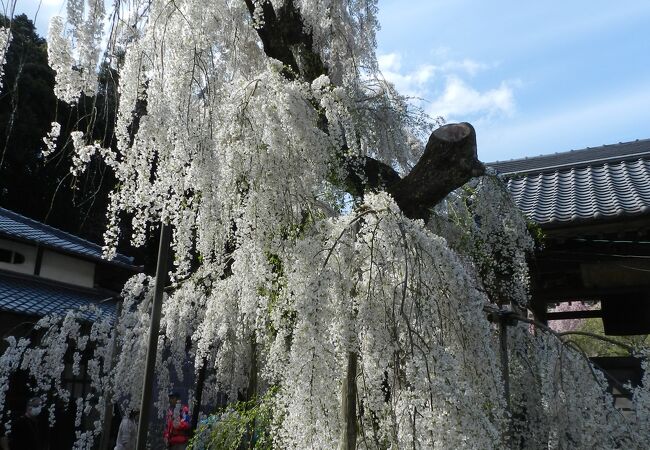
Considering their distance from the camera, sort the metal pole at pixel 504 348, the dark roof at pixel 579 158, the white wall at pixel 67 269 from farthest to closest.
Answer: the white wall at pixel 67 269
the dark roof at pixel 579 158
the metal pole at pixel 504 348

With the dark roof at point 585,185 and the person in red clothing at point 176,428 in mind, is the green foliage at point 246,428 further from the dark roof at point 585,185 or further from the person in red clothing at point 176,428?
the person in red clothing at point 176,428

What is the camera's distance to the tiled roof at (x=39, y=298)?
9.37 m

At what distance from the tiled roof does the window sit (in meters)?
0.73

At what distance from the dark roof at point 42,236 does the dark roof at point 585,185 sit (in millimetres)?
8163

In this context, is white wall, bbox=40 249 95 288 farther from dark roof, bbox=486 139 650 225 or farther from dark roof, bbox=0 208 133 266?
dark roof, bbox=486 139 650 225

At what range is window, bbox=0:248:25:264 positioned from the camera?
11430mm

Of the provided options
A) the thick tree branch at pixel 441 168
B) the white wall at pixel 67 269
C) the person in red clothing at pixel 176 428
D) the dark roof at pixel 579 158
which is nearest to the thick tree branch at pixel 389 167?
the thick tree branch at pixel 441 168

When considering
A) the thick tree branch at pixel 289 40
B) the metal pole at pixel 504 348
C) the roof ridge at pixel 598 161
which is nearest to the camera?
the metal pole at pixel 504 348

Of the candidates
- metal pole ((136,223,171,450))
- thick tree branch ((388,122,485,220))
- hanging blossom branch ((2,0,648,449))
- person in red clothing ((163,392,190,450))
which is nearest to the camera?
hanging blossom branch ((2,0,648,449))

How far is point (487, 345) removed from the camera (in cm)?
298

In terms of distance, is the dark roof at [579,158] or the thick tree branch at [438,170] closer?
the thick tree branch at [438,170]

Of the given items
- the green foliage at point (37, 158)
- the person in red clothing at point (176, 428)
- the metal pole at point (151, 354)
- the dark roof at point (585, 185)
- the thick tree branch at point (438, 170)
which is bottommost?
the person in red clothing at point (176, 428)

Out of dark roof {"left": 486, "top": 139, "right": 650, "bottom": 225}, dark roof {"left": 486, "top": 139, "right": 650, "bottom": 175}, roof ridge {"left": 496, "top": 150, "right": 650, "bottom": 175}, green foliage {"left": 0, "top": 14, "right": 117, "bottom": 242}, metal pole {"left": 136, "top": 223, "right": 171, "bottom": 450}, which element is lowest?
metal pole {"left": 136, "top": 223, "right": 171, "bottom": 450}

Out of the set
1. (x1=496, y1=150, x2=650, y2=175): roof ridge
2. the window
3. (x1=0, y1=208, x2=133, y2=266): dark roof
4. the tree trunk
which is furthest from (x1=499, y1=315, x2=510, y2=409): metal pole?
the window
